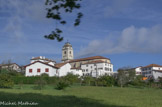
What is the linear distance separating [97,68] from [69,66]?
25.0m

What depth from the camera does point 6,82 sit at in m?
31.8

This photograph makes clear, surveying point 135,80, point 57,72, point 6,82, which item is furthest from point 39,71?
point 6,82

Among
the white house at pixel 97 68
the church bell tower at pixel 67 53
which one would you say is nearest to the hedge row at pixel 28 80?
the white house at pixel 97 68

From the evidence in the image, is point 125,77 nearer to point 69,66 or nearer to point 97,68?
point 69,66

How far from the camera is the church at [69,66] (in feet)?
231

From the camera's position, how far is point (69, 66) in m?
78.3

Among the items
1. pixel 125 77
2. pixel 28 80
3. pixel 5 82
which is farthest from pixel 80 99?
pixel 28 80

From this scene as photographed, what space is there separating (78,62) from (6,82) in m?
88.2

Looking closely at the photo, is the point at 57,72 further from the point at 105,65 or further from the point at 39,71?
the point at 105,65

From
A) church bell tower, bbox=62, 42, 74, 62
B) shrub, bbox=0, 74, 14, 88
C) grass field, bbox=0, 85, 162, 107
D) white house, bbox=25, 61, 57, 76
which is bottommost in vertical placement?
grass field, bbox=0, 85, 162, 107

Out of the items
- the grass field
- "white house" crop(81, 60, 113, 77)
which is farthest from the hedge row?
"white house" crop(81, 60, 113, 77)

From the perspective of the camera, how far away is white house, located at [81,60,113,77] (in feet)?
322

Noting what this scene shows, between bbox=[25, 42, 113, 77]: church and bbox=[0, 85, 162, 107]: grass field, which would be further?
bbox=[25, 42, 113, 77]: church

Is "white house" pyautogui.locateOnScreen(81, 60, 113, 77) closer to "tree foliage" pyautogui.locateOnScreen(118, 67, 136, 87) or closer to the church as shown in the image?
the church
